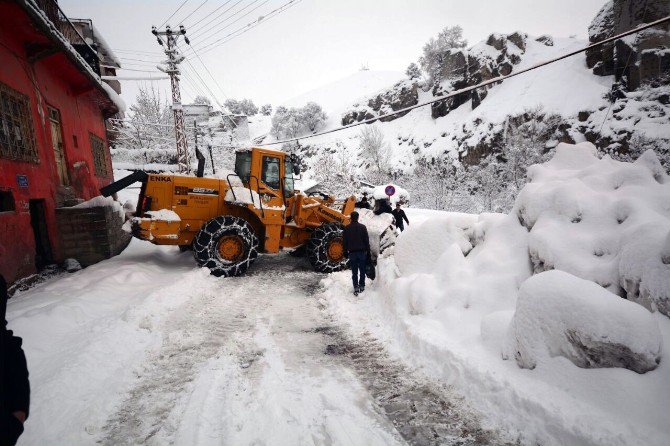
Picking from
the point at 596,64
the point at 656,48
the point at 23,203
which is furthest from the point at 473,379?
the point at 596,64

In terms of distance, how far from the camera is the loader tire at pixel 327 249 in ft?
25.9

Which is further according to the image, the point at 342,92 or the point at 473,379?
the point at 342,92

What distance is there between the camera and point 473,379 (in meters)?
2.99

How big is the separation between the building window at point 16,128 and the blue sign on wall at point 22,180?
33cm

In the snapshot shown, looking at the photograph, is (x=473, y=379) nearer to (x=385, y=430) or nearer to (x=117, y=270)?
(x=385, y=430)

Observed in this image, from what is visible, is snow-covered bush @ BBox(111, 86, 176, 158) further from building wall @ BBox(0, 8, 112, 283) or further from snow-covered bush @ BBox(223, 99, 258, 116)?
snow-covered bush @ BBox(223, 99, 258, 116)

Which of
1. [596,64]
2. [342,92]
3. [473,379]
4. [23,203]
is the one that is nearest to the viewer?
[473,379]

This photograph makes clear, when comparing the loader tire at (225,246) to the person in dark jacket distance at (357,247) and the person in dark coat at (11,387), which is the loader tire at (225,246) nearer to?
the person in dark jacket distance at (357,247)

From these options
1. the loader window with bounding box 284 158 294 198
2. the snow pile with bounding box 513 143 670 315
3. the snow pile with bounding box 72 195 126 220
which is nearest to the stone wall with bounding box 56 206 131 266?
the snow pile with bounding box 72 195 126 220

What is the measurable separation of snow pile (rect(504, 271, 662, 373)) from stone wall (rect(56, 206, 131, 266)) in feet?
27.5

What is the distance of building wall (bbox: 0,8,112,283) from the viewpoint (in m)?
5.63

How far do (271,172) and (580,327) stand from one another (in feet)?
22.8

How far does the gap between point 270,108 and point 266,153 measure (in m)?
79.5

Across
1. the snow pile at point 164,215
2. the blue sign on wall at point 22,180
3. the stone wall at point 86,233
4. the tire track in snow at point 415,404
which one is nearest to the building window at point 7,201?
the blue sign on wall at point 22,180
